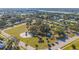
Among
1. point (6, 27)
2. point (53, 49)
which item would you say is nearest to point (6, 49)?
point (6, 27)

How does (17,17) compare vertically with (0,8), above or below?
below
